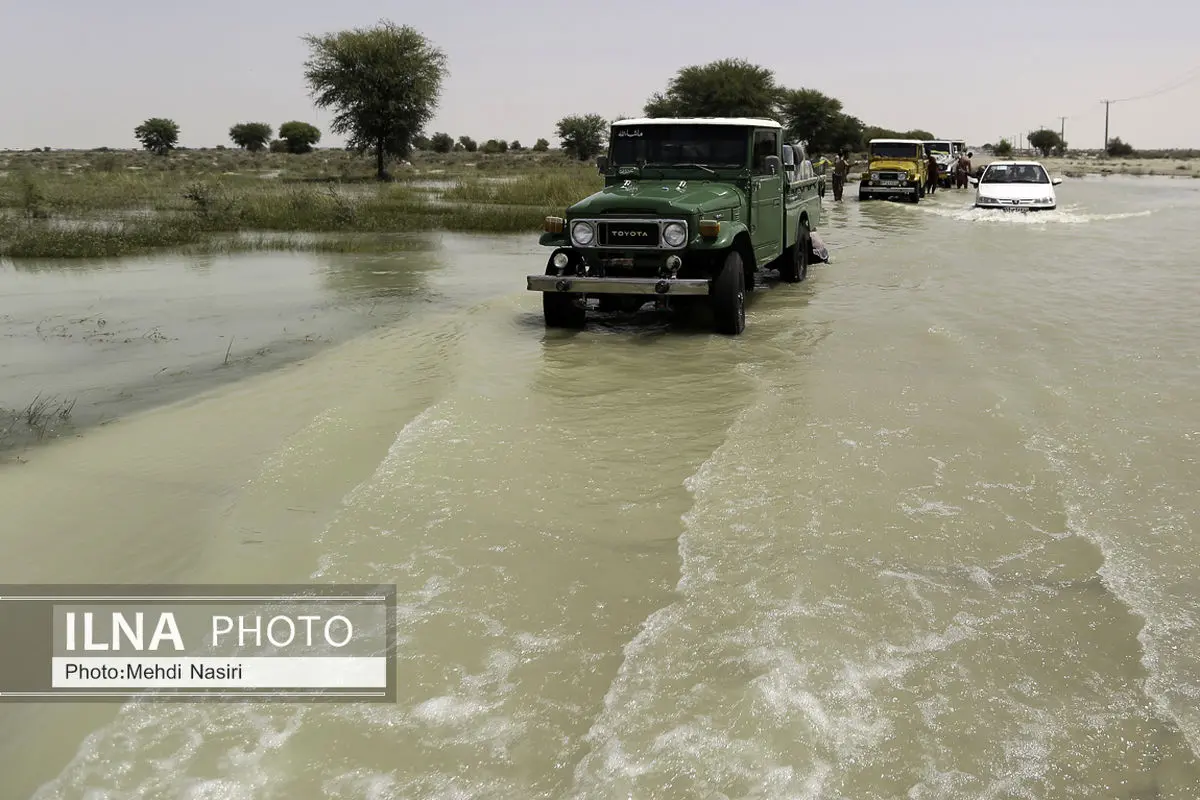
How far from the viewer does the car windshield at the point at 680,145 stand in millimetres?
10555

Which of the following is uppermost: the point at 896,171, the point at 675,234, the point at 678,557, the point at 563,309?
the point at 896,171

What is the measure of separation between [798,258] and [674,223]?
4.57m

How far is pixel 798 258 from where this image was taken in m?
13.4

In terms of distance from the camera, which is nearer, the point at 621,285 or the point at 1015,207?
the point at 621,285

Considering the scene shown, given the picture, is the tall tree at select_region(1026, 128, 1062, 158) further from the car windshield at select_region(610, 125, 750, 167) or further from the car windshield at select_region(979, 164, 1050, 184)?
the car windshield at select_region(610, 125, 750, 167)

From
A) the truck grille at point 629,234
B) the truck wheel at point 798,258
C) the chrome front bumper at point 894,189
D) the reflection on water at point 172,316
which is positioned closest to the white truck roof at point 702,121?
the truck grille at point 629,234

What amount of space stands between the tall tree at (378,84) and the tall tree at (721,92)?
635 inches

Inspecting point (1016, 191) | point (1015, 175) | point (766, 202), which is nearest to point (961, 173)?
point (1015, 175)

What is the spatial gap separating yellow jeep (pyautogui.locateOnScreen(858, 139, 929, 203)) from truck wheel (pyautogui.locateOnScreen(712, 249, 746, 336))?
75.8 feet

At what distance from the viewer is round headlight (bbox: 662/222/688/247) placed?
9328mm

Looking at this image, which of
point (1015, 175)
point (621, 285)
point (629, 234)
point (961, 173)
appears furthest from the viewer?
point (961, 173)

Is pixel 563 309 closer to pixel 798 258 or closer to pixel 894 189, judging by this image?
pixel 798 258

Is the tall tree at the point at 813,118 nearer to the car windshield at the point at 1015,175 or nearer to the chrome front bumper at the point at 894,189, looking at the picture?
the chrome front bumper at the point at 894,189

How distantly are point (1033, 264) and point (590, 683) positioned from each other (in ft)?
45.8
